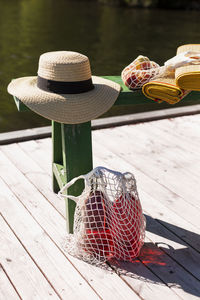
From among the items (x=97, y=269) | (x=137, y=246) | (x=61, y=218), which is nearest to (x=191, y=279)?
(x=137, y=246)

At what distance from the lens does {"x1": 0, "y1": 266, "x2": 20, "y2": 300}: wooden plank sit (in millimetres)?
2316

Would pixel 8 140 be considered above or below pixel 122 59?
above

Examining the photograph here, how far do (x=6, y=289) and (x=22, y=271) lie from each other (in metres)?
0.15

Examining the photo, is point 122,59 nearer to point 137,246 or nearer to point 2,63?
point 2,63

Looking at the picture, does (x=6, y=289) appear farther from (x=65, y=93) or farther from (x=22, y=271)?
(x=65, y=93)

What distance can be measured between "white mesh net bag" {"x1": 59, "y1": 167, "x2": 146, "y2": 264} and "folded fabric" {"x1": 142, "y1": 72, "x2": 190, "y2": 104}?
0.48 metres

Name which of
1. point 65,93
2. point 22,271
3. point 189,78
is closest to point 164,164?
point 189,78

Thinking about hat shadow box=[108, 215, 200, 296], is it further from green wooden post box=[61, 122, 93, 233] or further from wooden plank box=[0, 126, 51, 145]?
wooden plank box=[0, 126, 51, 145]

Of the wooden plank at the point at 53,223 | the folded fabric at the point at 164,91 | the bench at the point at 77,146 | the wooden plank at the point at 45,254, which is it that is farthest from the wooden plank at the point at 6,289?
the folded fabric at the point at 164,91

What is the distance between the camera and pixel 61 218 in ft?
9.79

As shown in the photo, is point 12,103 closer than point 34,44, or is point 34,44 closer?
point 12,103

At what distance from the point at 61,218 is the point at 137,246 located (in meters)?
0.59

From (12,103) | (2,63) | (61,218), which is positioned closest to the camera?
(61,218)

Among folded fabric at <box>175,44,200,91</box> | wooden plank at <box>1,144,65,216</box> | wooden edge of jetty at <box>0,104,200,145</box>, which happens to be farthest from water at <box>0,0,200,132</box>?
folded fabric at <box>175,44,200,91</box>
